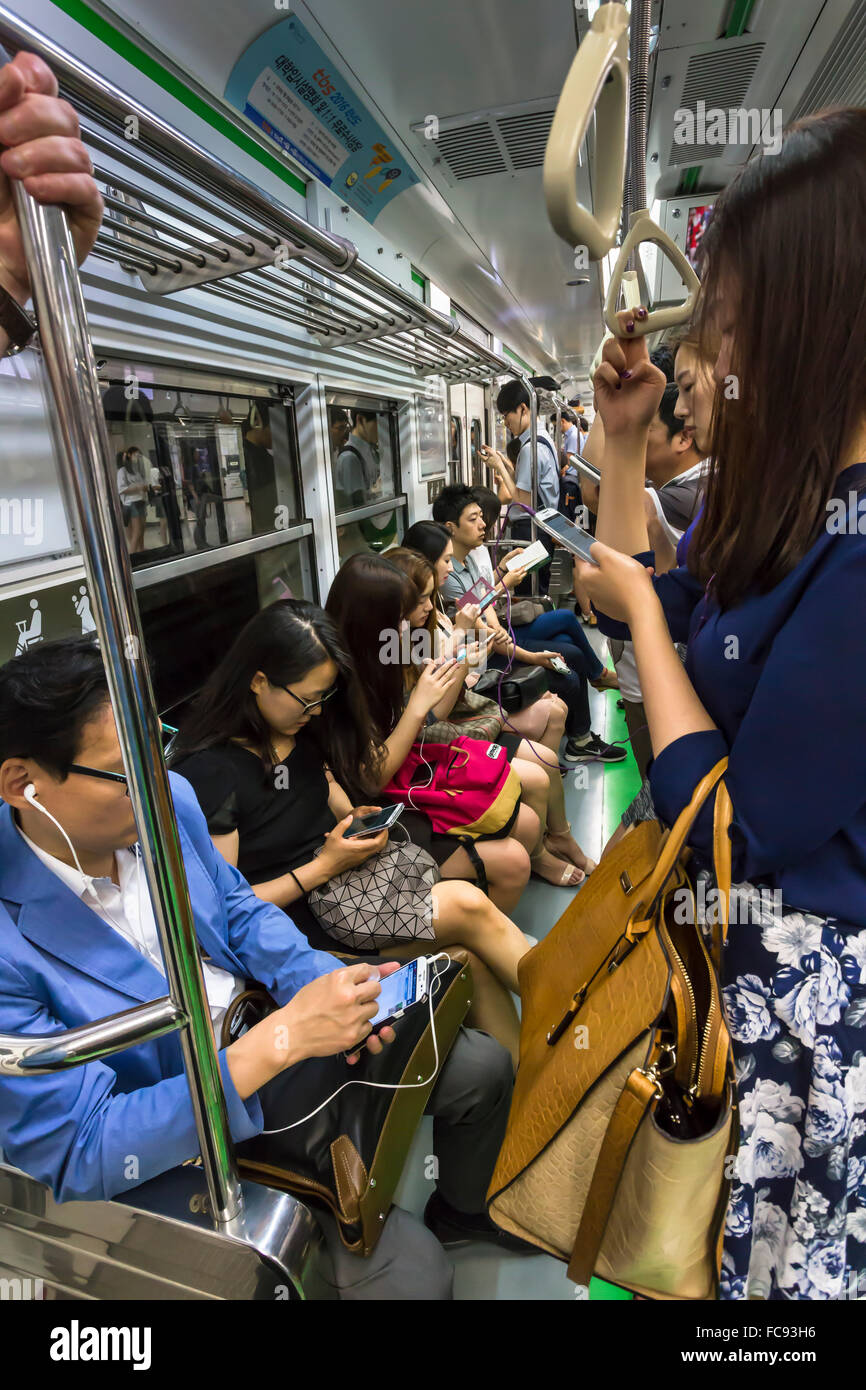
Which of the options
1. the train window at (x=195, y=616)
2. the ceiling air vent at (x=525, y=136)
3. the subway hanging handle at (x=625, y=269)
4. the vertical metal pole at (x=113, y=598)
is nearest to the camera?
the vertical metal pole at (x=113, y=598)

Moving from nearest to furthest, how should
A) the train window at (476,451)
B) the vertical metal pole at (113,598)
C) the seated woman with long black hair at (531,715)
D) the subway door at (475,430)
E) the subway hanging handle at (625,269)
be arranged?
the vertical metal pole at (113,598) < the subway hanging handle at (625,269) < the seated woman with long black hair at (531,715) < the subway door at (475,430) < the train window at (476,451)

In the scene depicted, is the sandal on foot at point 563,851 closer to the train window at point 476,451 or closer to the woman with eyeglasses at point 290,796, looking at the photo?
the woman with eyeglasses at point 290,796

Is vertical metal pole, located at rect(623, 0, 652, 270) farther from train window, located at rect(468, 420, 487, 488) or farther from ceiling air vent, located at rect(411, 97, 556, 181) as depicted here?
train window, located at rect(468, 420, 487, 488)

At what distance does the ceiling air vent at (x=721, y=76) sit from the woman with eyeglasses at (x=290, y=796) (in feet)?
8.14

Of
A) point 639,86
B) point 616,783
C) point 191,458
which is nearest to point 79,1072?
point 191,458

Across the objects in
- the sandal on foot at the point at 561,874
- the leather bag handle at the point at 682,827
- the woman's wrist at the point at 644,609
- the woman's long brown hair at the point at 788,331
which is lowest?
the sandal on foot at the point at 561,874

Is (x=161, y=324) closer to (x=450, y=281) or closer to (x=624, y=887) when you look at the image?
(x=624, y=887)

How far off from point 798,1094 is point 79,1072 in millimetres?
864

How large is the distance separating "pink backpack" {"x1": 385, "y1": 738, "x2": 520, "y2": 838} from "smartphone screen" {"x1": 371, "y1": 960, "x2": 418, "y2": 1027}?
34.2 inches

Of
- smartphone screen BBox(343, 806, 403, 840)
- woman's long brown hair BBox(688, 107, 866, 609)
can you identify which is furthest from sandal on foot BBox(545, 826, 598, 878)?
woman's long brown hair BBox(688, 107, 866, 609)

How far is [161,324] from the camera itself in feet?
5.92

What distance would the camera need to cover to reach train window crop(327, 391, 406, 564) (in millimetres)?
3334

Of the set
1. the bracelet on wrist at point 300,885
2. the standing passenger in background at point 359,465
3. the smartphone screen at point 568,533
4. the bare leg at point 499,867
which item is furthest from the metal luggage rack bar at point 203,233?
the bare leg at point 499,867

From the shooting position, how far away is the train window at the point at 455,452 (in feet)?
19.6
